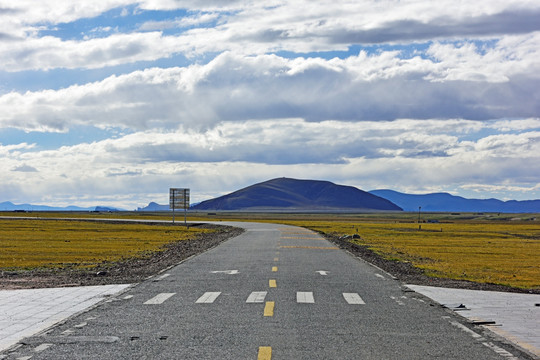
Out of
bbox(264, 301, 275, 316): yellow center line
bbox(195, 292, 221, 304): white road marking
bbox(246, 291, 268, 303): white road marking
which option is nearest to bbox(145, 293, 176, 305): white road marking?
bbox(195, 292, 221, 304): white road marking

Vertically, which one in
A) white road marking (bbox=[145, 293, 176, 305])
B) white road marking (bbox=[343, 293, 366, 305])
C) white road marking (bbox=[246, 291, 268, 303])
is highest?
white road marking (bbox=[246, 291, 268, 303])

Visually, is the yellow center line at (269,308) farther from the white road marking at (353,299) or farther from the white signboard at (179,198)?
the white signboard at (179,198)

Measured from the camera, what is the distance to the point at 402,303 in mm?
15633

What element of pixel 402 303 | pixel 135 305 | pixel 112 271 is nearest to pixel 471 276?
pixel 402 303

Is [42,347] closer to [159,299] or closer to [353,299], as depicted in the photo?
[159,299]

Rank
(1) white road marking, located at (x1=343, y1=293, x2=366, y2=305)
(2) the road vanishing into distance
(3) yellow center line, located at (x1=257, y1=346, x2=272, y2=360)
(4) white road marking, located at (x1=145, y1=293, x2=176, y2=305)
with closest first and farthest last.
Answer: (3) yellow center line, located at (x1=257, y1=346, x2=272, y2=360), (2) the road vanishing into distance, (4) white road marking, located at (x1=145, y1=293, x2=176, y2=305), (1) white road marking, located at (x1=343, y1=293, x2=366, y2=305)

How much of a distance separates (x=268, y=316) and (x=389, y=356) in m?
3.92

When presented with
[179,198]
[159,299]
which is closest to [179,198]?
[179,198]

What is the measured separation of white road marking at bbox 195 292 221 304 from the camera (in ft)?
50.5

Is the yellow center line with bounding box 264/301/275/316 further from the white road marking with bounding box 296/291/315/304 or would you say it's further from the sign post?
the sign post

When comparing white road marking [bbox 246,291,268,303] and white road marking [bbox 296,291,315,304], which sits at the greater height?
white road marking [bbox 246,291,268,303]

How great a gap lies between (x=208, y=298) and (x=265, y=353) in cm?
660

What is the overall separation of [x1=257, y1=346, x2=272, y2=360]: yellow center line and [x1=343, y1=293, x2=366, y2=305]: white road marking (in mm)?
5808

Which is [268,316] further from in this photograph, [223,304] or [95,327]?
[95,327]
